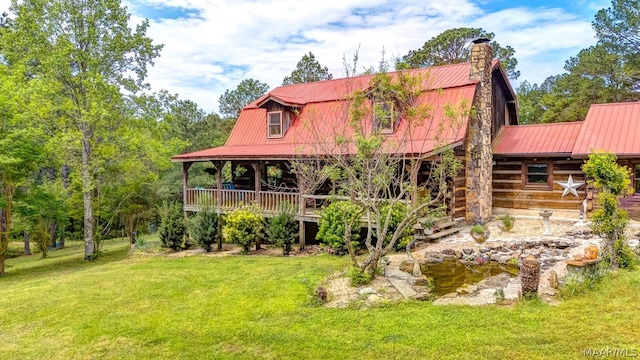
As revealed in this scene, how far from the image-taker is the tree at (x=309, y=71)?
36.4 m

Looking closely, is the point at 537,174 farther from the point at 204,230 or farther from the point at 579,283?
the point at 204,230

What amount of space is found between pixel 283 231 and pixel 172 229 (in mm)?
5315

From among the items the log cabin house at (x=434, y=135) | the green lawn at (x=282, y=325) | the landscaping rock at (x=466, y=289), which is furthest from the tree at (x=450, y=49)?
the green lawn at (x=282, y=325)

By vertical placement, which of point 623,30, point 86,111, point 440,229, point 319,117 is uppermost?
point 623,30

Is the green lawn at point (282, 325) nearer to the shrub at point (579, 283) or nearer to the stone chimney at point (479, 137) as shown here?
the shrub at point (579, 283)

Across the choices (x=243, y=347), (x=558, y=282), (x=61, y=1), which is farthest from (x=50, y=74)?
(x=558, y=282)

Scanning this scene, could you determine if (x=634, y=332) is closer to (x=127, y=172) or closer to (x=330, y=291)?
(x=330, y=291)

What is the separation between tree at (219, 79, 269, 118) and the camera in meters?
40.7

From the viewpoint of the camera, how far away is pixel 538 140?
58.6ft

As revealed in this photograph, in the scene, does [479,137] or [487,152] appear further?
[487,152]

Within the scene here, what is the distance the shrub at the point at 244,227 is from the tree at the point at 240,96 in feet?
89.1

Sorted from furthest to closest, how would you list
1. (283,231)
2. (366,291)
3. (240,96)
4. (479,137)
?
(240,96) < (479,137) < (283,231) < (366,291)

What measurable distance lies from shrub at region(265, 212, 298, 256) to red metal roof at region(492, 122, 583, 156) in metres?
9.66

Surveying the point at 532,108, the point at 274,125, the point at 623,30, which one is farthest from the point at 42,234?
the point at 623,30
